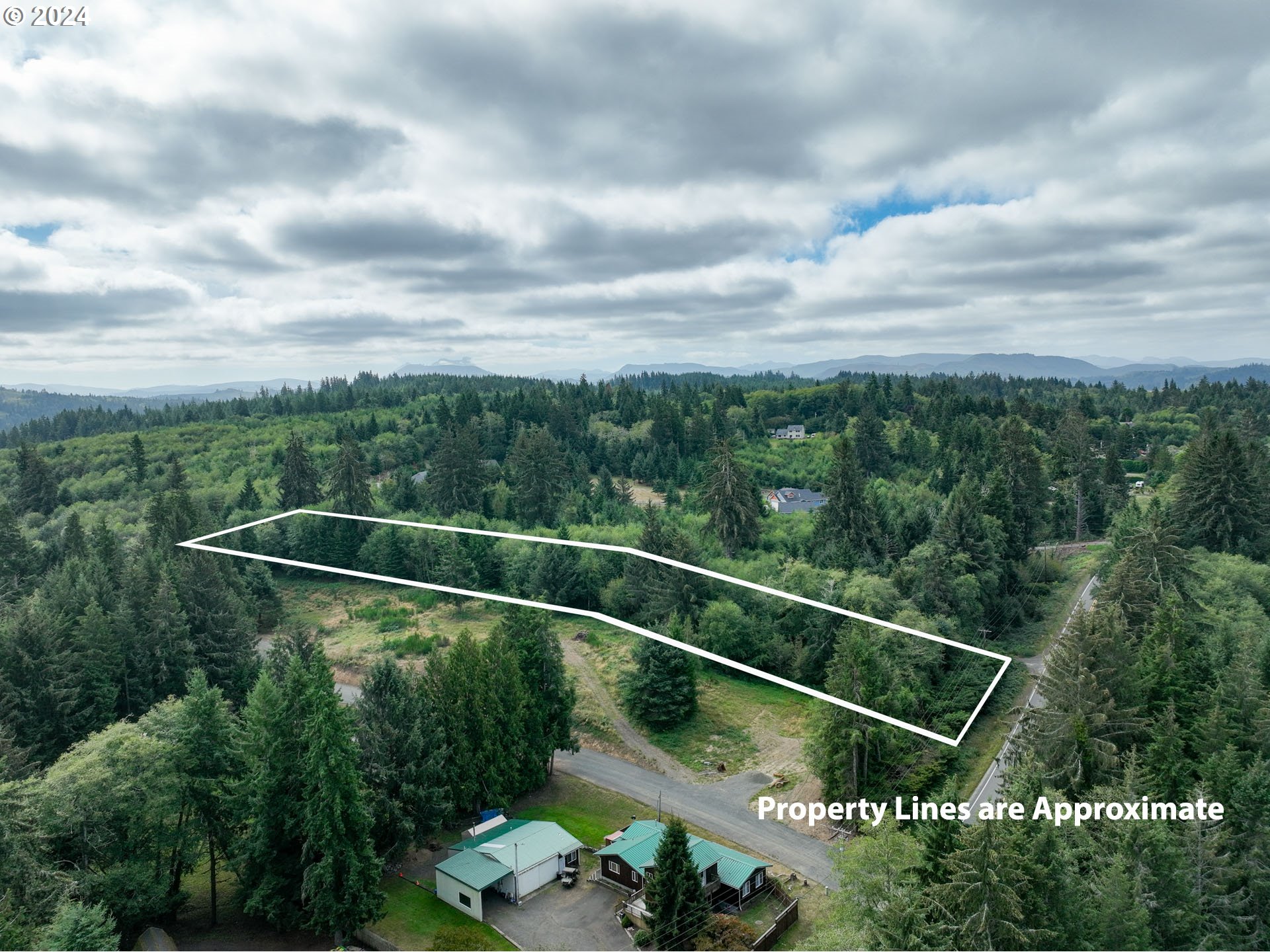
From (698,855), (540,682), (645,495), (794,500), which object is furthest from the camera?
(645,495)

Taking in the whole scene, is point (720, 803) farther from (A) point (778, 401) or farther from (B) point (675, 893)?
(A) point (778, 401)

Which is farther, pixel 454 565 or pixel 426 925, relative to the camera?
pixel 426 925

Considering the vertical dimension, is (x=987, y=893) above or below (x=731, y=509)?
below

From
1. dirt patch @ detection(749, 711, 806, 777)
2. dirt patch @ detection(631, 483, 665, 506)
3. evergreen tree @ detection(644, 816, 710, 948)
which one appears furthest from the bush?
dirt patch @ detection(631, 483, 665, 506)

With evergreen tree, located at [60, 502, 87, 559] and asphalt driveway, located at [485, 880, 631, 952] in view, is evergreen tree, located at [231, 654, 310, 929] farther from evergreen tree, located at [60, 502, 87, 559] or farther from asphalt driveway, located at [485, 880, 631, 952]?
evergreen tree, located at [60, 502, 87, 559]

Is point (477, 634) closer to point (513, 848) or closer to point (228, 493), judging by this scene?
point (513, 848)

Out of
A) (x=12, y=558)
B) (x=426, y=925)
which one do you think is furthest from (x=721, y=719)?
(x=12, y=558)
